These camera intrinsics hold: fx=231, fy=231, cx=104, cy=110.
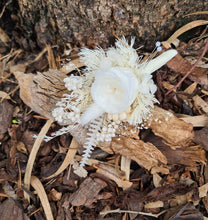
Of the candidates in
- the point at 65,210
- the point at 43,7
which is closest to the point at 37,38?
the point at 43,7

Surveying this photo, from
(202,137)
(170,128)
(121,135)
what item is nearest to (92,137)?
(121,135)

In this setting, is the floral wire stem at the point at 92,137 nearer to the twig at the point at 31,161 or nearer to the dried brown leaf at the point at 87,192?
the dried brown leaf at the point at 87,192

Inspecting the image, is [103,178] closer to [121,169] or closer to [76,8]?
[121,169]

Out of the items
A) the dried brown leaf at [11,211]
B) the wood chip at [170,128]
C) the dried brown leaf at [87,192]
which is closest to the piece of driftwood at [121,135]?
the wood chip at [170,128]

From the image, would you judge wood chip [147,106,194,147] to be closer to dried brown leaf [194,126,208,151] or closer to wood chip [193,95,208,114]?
dried brown leaf [194,126,208,151]

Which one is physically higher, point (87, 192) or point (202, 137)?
point (202, 137)

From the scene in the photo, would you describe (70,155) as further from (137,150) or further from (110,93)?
(110,93)
